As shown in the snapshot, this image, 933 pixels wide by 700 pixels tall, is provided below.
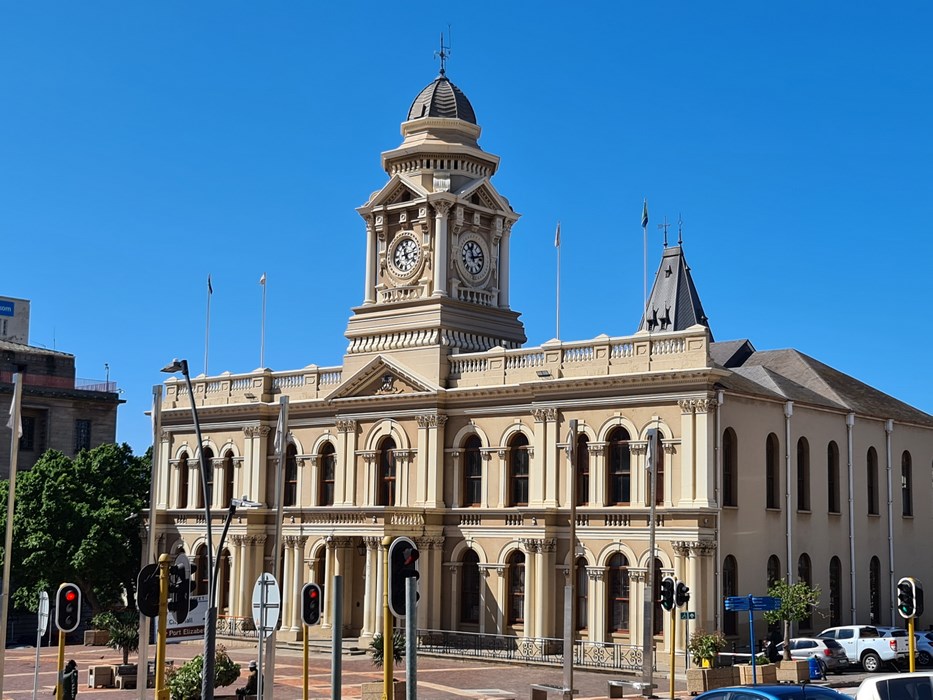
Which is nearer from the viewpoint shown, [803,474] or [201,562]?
[803,474]

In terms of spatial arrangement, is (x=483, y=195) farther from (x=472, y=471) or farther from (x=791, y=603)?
(x=791, y=603)

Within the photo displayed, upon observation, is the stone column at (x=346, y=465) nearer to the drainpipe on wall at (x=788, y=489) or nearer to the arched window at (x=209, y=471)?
the arched window at (x=209, y=471)

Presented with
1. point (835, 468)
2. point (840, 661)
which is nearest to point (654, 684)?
point (840, 661)

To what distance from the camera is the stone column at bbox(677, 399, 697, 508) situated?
46438mm

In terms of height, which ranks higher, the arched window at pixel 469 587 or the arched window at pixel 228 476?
the arched window at pixel 228 476

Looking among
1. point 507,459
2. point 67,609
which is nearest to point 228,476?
point 507,459

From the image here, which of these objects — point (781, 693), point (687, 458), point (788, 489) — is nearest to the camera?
point (781, 693)

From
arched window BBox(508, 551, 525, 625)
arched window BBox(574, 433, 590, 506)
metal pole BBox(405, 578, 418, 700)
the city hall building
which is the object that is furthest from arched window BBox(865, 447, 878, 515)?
metal pole BBox(405, 578, 418, 700)

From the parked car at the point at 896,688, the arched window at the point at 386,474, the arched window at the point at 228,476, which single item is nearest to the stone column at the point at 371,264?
the arched window at the point at 386,474

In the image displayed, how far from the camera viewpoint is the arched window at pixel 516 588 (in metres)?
51.4

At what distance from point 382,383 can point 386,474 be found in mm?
3713

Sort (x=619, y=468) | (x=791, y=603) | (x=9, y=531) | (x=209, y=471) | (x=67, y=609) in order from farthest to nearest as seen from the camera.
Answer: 1. (x=209, y=471)
2. (x=619, y=468)
3. (x=791, y=603)
4. (x=9, y=531)
5. (x=67, y=609)

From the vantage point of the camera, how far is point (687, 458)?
4659cm

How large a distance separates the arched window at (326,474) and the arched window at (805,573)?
1943 centimetres
